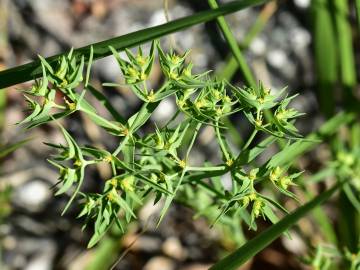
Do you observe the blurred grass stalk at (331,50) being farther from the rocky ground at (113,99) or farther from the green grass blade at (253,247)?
the green grass blade at (253,247)

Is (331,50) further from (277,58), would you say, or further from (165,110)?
(165,110)

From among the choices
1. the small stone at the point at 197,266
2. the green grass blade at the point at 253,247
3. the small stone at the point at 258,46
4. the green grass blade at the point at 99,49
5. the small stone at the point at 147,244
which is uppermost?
the green grass blade at the point at 99,49

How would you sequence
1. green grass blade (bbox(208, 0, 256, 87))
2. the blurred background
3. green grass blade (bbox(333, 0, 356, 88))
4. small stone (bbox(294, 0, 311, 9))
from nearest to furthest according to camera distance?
green grass blade (bbox(208, 0, 256, 87))
green grass blade (bbox(333, 0, 356, 88))
the blurred background
small stone (bbox(294, 0, 311, 9))

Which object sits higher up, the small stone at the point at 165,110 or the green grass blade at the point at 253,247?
the small stone at the point at 165,110

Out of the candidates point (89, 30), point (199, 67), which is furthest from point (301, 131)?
point (89, 30)

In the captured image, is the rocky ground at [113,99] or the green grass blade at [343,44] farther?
the rocky ground at [113,99]

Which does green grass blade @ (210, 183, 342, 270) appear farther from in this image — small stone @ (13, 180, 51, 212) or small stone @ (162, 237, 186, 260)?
small stone @ (13, 180, 51, 212)

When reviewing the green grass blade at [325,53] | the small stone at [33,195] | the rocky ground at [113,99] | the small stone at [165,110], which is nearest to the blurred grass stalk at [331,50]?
the green grass blade at [325,53]

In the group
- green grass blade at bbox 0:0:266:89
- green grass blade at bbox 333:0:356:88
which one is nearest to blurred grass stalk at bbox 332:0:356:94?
green grass blade at bbox 333:0:356:88
